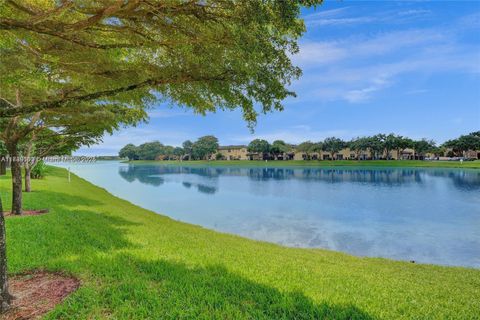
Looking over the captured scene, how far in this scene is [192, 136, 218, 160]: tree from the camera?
13075 centimetres

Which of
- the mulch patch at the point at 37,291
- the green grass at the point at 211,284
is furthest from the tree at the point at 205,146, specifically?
the mulch patch at the point at 37,291

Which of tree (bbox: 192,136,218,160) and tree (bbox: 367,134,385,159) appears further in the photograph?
tree (bbox: 192,136,218,160)

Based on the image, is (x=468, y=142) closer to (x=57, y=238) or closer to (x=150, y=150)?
(x=57, y=238)

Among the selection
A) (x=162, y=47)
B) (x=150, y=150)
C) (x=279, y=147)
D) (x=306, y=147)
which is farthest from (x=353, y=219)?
(x=150, y=150)

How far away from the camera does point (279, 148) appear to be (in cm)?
12256

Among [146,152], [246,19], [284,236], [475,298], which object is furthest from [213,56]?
[146,152]

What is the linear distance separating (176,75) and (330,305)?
5.24 m

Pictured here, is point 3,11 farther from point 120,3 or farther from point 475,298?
point 475,298

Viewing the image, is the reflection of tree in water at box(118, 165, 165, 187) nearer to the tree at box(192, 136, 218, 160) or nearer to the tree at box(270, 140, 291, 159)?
the tree at box(192, 136, 218, 160)

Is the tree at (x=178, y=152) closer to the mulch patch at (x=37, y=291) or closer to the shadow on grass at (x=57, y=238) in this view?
the shadow on grass at (x=57, y=238)

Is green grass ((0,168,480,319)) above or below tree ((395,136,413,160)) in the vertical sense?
below

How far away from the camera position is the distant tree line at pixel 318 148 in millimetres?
97119

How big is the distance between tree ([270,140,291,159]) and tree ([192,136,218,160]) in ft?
83.5

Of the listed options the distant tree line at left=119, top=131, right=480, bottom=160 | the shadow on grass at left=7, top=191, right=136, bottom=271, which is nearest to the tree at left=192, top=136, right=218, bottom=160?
the distant tree line at left=119, top=131, right=480, bottom=160
